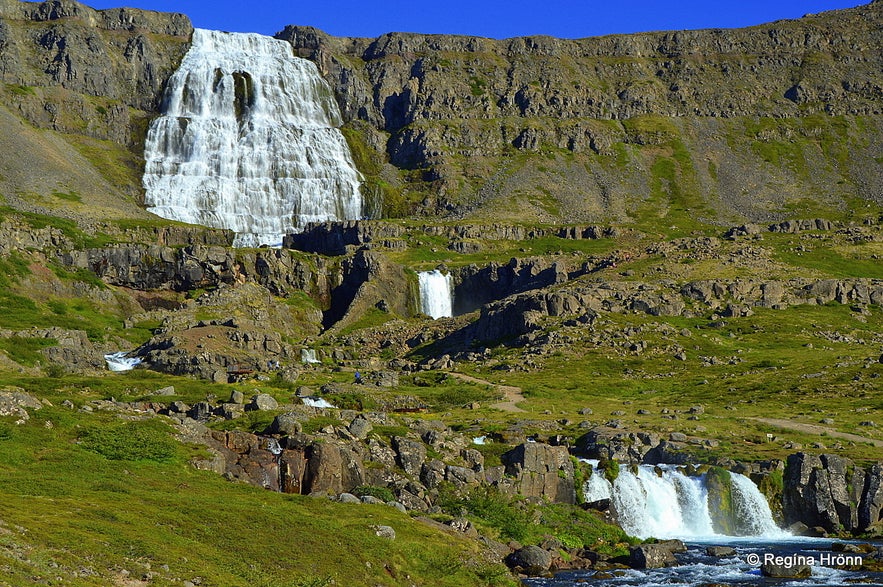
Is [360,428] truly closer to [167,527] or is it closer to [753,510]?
[167,527]

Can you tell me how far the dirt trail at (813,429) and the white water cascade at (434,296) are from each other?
98.3 meters

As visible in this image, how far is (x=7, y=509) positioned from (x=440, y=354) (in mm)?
116373

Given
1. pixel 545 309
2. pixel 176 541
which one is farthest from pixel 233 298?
pixel 176 541

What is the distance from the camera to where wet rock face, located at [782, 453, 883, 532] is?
75.6 meters

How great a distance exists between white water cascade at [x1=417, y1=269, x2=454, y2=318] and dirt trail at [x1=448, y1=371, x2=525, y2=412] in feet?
179

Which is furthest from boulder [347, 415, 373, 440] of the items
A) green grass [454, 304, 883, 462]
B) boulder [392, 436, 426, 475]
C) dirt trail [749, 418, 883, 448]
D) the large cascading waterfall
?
dirt trail [749, 418, 883, 448]

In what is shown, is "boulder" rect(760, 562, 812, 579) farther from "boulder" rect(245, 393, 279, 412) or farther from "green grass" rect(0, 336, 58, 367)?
"green grass" rect(0, 336, 58, 367)

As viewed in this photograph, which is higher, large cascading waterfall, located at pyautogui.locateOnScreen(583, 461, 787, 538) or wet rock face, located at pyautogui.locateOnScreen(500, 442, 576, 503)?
wet rock face, located at pyautogui.locateOnScreen(500, 442, 576, 503)

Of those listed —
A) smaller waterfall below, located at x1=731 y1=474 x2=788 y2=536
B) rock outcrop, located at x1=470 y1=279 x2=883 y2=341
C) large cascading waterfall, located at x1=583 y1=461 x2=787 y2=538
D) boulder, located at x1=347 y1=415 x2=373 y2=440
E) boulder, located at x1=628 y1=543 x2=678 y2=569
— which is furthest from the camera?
rock outcrop, located at x1=470 y1=279 x2=883 y2=341

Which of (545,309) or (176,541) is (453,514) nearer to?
(176,541)

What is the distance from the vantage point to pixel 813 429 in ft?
321

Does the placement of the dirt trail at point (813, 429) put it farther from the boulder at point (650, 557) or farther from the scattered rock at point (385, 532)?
the scattered rock at point (385, 532)

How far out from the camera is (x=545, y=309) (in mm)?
158250

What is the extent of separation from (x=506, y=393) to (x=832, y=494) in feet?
173
